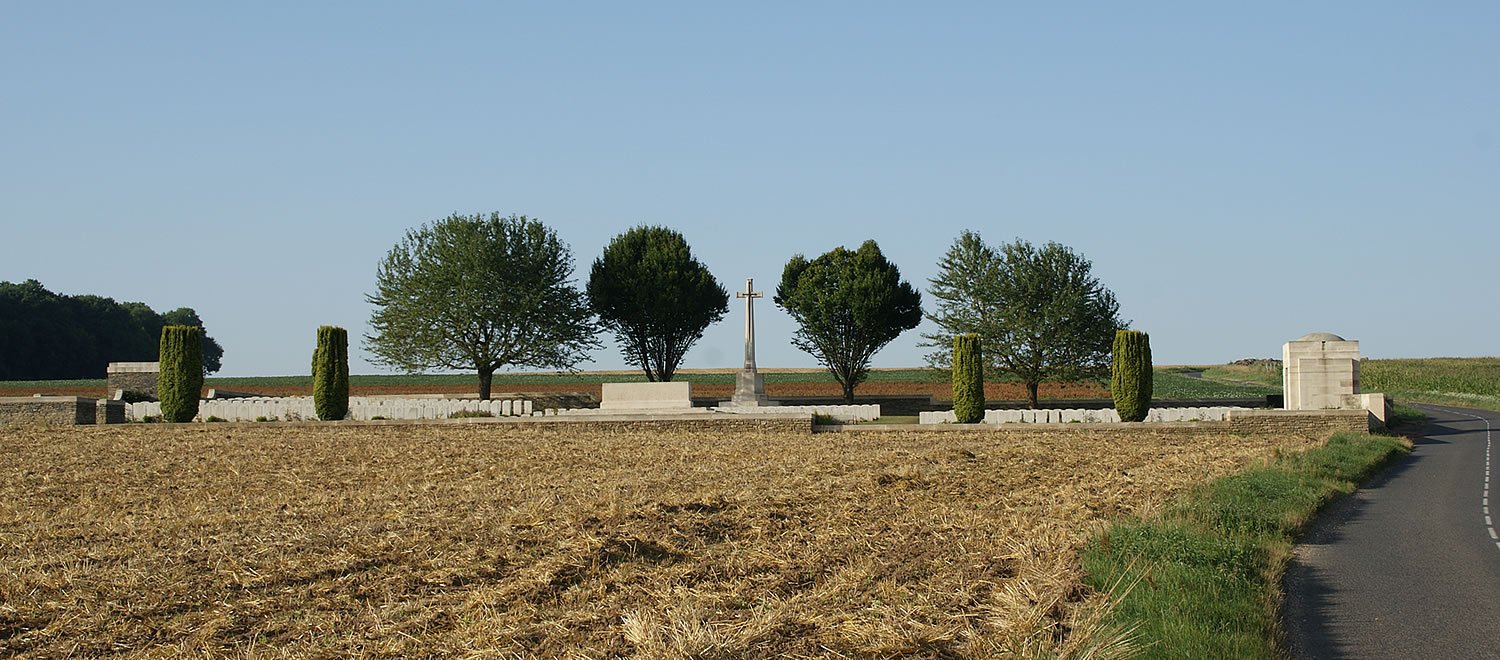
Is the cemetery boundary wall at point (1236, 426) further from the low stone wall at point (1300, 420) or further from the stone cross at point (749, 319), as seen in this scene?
the stone cross at point (749, 319)

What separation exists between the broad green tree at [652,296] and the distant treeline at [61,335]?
37378 mm

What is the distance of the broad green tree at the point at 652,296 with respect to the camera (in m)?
53.7

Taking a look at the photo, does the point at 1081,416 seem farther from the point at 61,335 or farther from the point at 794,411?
the point at 61,335

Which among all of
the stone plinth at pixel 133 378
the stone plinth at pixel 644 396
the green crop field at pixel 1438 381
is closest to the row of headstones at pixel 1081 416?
the stone plinth at pixel 644 396

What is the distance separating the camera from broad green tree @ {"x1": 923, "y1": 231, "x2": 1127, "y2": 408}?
152 ft

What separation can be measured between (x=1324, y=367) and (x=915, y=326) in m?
20.9

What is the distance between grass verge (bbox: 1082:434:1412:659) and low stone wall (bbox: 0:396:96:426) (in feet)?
96.1

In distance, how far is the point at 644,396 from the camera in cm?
3834

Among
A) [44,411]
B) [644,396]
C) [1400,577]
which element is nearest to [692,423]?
[644,396]

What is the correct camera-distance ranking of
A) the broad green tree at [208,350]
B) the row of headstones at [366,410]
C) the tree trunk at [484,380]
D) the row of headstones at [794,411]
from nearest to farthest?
the row of headstones at [794,411], the row of headstones at [366,410], the tree trunk at [484,380], the broad green tree at [208,350]

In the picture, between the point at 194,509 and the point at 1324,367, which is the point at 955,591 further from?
the point at 1324,367

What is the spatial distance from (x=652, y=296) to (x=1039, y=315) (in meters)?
16.6

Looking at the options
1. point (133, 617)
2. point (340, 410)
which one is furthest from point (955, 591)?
point (340, 410)

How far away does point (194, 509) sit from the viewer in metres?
14.3
